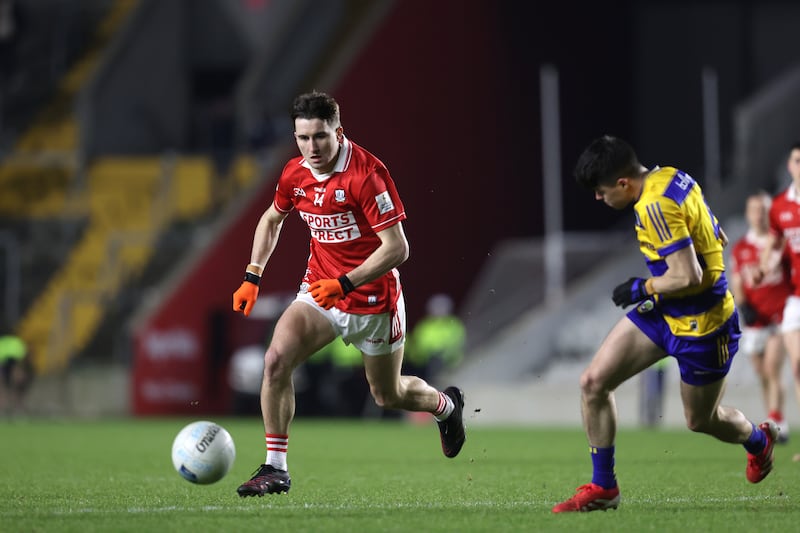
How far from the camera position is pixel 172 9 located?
1240 inches

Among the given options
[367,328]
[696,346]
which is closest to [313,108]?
[367,328]

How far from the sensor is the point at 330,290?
787 cm

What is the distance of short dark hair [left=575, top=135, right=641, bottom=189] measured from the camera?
6.96 meters

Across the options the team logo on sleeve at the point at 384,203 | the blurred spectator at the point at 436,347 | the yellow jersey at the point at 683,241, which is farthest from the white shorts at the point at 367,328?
the blurred spectator at the point at 436,347

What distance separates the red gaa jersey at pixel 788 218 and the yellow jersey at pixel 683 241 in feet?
12.6

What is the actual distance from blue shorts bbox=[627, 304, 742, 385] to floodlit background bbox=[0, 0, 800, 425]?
12.0 meters

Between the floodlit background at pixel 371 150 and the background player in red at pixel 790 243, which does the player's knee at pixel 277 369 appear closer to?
the background player in red at pixel 790 243

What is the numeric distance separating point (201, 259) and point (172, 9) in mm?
9112

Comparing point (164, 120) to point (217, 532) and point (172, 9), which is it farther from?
point (217, 532)

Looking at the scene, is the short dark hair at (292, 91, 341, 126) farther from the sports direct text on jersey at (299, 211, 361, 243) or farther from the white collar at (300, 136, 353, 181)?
the sports direct text on jersey at (299, 211, 361, 243)

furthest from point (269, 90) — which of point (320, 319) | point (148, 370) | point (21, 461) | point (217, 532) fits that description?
point (217, 532)

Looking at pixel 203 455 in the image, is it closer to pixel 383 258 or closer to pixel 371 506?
pixel 371 506

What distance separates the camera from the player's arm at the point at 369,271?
25.9 feet

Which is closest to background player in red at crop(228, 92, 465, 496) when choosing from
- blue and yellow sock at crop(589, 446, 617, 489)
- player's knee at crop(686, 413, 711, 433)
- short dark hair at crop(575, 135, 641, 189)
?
short dark hair at crop(575, 135, 641, 189)
